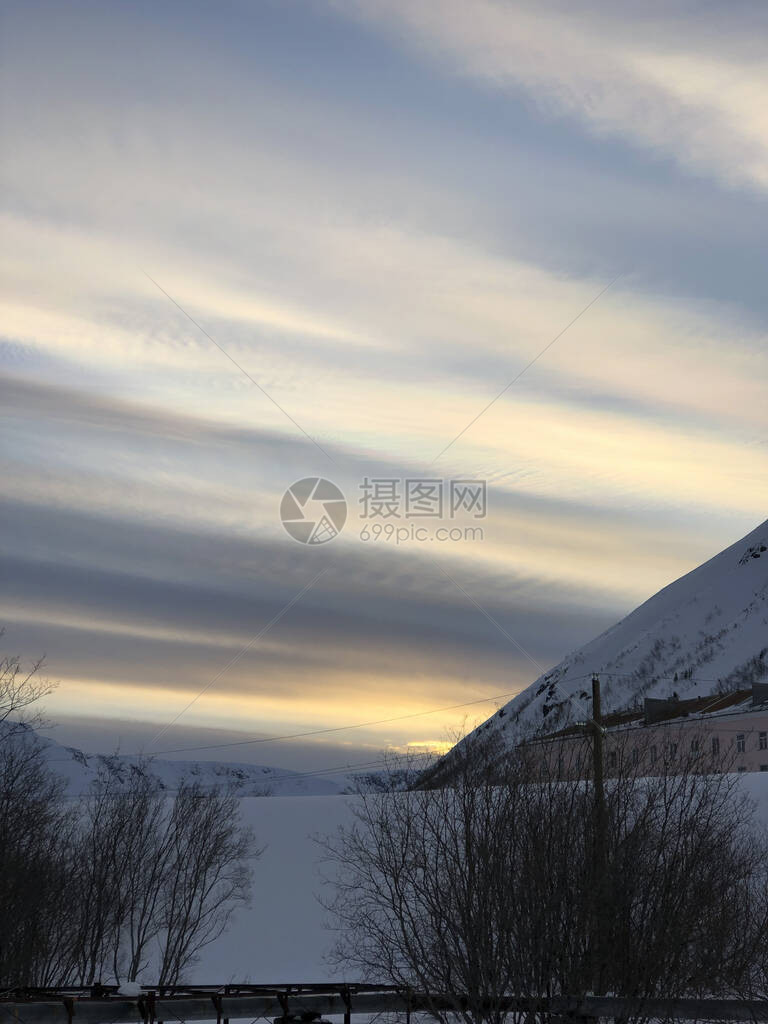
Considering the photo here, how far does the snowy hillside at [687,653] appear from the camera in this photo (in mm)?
152375

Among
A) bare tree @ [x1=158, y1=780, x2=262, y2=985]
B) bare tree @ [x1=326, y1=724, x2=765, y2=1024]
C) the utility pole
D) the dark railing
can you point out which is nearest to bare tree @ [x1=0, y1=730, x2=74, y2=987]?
bare tree @ [x1=158, y1=780, x2=262, y2=985]

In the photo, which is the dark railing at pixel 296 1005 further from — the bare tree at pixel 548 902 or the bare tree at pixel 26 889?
the bare tree at pixel 26 889

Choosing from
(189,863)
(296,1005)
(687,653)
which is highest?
(687,653)

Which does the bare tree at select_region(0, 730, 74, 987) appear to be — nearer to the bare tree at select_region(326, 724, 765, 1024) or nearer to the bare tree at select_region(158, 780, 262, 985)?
the bare tree at select_region(158, 780, 262, 985)

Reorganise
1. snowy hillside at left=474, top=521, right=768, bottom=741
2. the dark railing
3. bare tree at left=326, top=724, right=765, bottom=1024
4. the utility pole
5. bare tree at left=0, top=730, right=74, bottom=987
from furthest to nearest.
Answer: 1. snowy hillside at left=474, top=521, right=768, bottom=741
2. bare tree at left=0, top=730, right=74, bottom=987
3. the utility pole
4. bare tree at left=326, top=724, right=765, bottom=1024
5. the dark railing

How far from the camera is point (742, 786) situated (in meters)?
64.2

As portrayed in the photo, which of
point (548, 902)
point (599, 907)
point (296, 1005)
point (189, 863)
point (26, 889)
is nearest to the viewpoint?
point (548, 902)

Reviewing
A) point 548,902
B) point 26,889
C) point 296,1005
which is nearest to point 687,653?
point 26,889

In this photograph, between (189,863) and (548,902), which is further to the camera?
(189,863)

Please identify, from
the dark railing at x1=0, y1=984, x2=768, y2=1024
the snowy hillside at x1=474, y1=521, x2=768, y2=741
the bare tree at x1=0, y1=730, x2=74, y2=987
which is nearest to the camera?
the dark railing at x1=0, y1=984, x2=768, y2=1024

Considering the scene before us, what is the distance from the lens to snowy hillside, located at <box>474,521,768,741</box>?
5999 inches

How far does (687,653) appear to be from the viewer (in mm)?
169125

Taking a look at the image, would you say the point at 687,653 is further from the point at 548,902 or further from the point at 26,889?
the point at 548,902

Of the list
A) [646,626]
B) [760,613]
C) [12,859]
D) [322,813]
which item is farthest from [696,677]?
[12,859]
